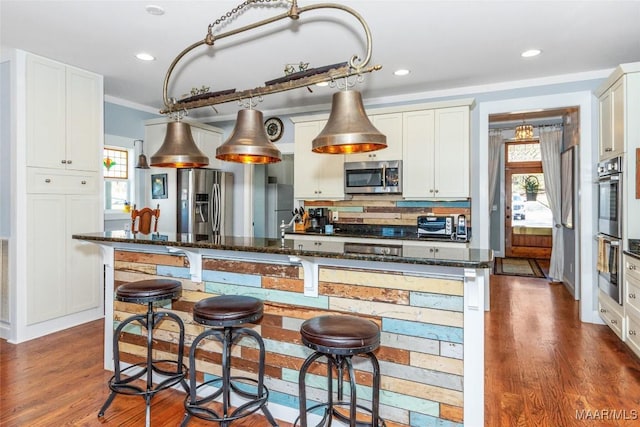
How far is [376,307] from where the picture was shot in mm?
2004

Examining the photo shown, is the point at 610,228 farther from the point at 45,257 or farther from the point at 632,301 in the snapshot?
the point at 45,257

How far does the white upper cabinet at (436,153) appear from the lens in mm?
4137

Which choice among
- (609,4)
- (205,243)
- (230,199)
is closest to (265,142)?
(205,243)

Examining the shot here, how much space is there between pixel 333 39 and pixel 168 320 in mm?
2625

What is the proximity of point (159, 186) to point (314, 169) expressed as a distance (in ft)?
7.45

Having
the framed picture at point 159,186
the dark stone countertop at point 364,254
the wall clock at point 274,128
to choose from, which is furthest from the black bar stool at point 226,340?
the wall clock at point 274,128

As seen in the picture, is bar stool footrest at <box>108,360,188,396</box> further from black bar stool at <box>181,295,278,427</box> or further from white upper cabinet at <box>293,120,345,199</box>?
white upper cabinet at <box>293,120,345,199</box>

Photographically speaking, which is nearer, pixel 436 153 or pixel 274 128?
pixel 436 153

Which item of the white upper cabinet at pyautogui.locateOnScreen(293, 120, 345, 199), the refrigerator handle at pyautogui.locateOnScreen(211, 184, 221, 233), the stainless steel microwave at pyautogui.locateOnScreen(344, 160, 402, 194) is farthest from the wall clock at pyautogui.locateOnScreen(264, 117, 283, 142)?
the stainless steel microwave at pyautogui.locateOnScreen(344, 160, 402, 194)

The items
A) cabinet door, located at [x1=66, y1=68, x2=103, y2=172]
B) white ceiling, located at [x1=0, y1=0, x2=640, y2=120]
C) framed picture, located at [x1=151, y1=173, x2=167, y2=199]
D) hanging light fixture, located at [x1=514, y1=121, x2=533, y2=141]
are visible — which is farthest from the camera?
hanging light fixture, located at [x1=514, y1=121, x2=533, y2=141]

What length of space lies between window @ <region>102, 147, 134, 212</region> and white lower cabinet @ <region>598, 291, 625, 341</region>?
5.80 m

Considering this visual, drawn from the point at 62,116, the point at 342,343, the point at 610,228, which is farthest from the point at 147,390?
the point at 610,228

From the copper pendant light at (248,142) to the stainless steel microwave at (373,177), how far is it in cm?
231

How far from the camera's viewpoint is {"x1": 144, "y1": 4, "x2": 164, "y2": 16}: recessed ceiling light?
266cm
